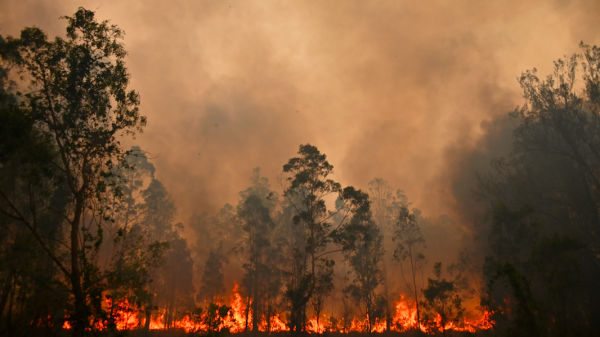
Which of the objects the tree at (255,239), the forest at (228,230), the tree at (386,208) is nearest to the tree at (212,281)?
the forest at (228,230)

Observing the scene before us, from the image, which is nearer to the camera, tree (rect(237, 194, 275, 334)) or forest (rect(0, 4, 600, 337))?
forest (rect(0, 4, 600, 337))

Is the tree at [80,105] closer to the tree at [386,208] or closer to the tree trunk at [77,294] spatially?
the tree trunk at [77,294]

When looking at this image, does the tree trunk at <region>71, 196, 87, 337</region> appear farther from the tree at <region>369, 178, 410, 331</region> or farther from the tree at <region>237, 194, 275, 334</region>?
the tree at <region>369, 178, 410, 331</region>

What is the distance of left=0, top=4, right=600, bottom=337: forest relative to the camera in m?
14.5

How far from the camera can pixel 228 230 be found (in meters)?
62.8

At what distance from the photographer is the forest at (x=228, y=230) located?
14.5m

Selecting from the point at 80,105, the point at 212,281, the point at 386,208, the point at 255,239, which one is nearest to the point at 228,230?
the point at 212,281

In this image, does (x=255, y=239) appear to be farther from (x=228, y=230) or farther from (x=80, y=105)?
(x=80, y=105)

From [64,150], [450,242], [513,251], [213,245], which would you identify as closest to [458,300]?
[513,251]

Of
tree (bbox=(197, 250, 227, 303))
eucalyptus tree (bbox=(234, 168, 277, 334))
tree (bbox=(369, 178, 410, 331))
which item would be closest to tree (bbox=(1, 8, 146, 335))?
eucalyptus tree (bbox=(234, 168, 277, 334))

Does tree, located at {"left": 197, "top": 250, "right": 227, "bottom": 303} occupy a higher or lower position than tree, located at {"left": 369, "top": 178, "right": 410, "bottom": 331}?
lower

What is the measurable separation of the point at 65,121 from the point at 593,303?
4239cm

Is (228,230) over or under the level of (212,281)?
over

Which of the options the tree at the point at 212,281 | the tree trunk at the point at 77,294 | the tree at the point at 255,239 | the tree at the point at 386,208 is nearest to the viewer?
the tree trunk at the point at 77,294
